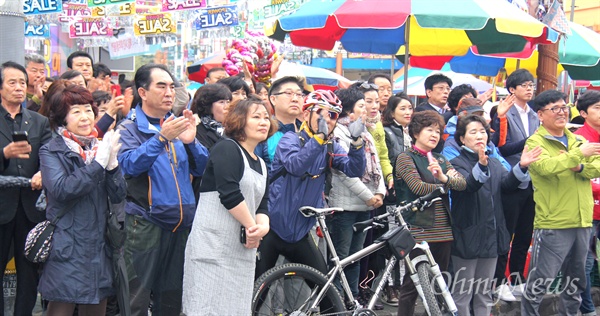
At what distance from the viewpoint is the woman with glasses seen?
19.7 feet

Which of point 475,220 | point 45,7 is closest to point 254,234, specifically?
point 475,220

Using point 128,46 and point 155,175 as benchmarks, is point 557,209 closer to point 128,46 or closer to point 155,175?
point 155,175

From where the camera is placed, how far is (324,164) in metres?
5.28

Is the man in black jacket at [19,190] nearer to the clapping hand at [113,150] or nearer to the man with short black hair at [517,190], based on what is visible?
the clapping hand at [113,150]

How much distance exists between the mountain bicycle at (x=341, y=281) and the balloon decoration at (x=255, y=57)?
2.82 m

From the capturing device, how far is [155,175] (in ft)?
15.0

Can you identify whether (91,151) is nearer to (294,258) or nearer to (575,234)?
(294,258)

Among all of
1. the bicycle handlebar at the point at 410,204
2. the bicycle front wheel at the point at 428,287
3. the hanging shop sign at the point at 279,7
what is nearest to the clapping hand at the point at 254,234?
the bicycle handlebar at the point at 410,204

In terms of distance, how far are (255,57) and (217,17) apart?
314 inches

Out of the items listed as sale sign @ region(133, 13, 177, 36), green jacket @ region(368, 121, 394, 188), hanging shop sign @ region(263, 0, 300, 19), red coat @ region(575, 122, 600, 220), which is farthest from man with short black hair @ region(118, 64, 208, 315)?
sale sign @ region(133, 13, 177, 36)

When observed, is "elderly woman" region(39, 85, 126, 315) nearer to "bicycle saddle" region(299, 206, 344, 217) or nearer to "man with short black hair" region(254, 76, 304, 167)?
"bicycle saddle" region(299, 206, 344, 217)

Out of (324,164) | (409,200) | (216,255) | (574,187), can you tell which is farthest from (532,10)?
(216,255)

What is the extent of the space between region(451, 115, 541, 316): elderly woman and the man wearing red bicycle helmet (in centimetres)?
115

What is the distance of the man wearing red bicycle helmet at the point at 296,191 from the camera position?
5.12 metres
